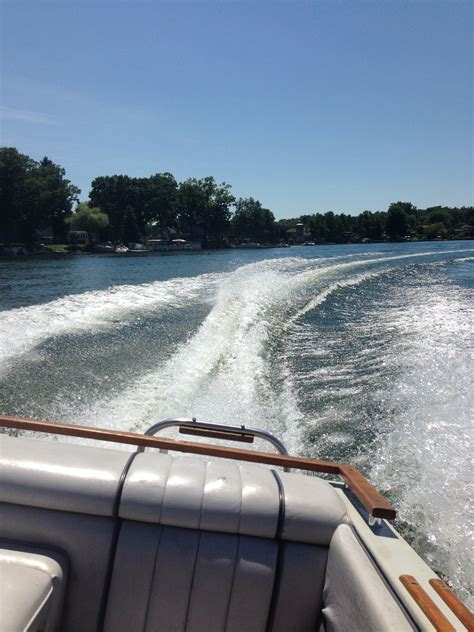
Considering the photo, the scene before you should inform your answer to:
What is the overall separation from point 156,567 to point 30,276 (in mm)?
16996

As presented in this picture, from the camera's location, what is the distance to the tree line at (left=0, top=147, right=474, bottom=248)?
3865cm

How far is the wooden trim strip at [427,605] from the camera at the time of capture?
1082 mm

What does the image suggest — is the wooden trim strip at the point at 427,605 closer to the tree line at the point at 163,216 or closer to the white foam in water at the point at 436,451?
the white foam in water at the point at 436,451

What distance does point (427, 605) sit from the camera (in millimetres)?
1151

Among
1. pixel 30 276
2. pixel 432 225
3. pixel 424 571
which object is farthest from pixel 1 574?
pixel 432 225

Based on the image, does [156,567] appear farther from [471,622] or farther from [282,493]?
[471,622]

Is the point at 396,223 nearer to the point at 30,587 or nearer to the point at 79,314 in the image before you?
the point at 79,314

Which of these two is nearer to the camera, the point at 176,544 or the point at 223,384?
the point at 176,544

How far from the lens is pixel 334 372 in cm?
539

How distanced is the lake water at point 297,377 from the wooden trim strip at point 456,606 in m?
1.52

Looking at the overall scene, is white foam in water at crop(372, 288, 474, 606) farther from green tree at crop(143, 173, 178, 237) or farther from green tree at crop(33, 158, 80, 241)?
green tree at crop(143, 173, 178, 237)

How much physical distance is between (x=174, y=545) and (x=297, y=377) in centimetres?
390

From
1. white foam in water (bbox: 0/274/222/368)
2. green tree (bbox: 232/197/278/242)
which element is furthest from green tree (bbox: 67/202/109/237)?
white foam in water (bbox: 0/274/222/368)

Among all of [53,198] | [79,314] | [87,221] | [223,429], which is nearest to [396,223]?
[87,221]
